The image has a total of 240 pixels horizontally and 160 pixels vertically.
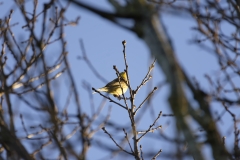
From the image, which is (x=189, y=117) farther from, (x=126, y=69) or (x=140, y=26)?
(x=126, y=69)

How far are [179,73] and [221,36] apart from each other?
135 inches

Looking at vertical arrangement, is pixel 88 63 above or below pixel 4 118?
above

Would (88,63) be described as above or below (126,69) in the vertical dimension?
below

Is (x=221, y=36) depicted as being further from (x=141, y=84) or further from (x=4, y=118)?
(x=4, y=118)

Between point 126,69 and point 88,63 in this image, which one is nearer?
point 88,63

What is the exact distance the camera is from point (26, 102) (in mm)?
2666

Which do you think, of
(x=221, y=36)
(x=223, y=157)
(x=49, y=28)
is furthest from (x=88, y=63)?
(x=221, y=36)

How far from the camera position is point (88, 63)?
2818mm

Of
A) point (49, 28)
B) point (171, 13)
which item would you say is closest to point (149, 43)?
point (171, 13)

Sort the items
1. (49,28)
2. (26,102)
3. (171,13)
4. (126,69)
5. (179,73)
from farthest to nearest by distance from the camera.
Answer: (49,28) < (126,69) < (26,102) < (171,13) < (179,73)

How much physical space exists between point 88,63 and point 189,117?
5.04ft

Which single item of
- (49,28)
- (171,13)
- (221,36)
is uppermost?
(221,36)

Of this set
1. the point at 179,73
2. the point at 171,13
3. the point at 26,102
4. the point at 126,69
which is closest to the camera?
the point at 179,73

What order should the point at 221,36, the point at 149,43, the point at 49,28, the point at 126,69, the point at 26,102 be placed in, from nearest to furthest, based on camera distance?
the point at 149,43 < the point at 26,102 < the point at 126,69 < the point at 49,28 < the point at 221,36
